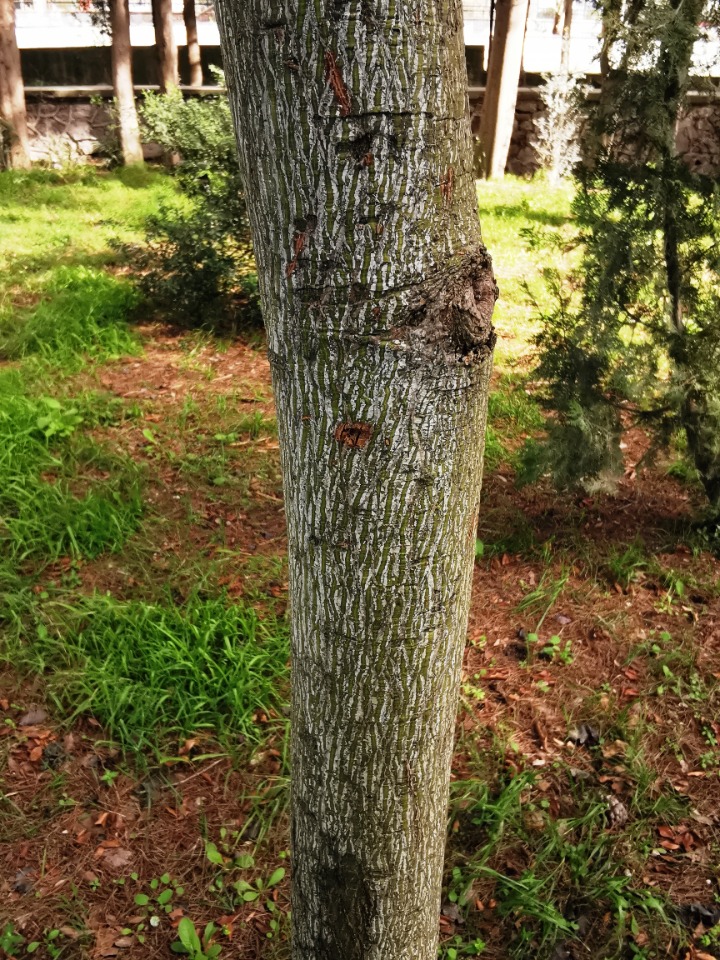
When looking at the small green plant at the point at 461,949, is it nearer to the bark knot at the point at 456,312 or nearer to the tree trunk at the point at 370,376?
the tree trunk at the point at 370,376

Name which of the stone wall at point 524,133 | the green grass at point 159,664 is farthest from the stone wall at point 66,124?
the green grass at point 159,664

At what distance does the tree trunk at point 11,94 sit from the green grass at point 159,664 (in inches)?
386

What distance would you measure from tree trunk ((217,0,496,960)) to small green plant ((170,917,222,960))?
2.65ft

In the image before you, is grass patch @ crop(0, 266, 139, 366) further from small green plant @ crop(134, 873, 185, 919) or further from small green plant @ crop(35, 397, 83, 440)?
small green plant @ crop(134, 873, 185, 919)

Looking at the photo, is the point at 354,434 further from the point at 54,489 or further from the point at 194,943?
the point at 54,489

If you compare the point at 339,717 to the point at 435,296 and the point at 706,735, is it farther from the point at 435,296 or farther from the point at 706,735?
the point at 706,735

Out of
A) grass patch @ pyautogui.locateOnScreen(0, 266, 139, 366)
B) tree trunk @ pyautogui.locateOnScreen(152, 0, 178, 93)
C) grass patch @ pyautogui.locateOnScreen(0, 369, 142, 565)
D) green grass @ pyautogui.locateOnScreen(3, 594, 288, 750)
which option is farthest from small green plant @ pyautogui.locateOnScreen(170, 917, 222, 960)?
tree trunk @ pyautogui.locateOnScreen(152, 0, 178, 93)

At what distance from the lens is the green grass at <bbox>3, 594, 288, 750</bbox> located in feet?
9.06

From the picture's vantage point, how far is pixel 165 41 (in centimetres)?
1119

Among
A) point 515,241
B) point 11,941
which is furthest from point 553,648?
point 515,241

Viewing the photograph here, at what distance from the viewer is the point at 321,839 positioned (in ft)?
5.30

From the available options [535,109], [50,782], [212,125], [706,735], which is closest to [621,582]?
[706,735]

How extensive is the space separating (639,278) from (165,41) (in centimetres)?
1069

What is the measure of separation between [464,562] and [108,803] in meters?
1.85
